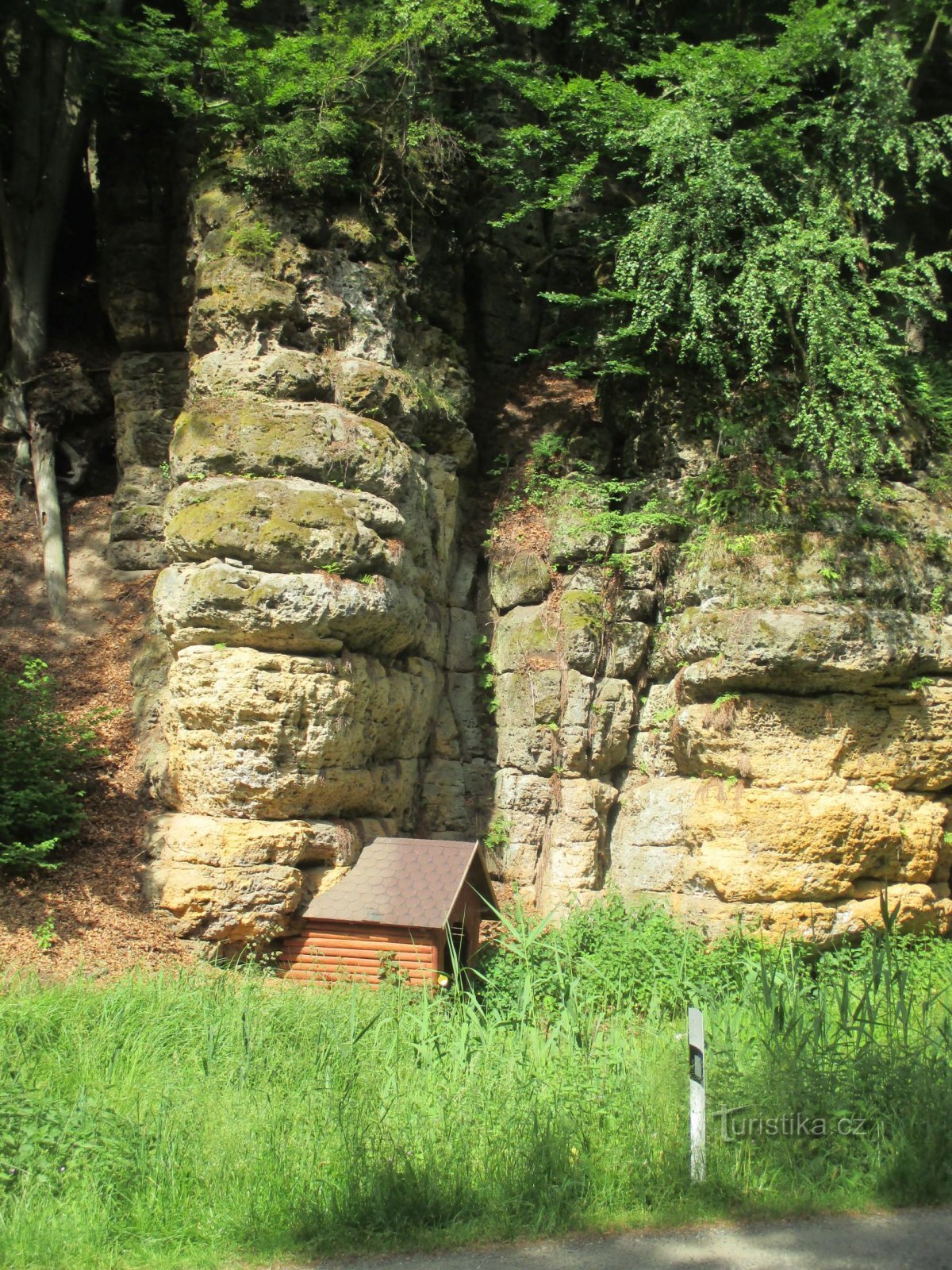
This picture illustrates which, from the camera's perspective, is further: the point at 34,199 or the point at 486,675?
the point at 34,199

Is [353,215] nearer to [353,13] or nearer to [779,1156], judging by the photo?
[353,13]

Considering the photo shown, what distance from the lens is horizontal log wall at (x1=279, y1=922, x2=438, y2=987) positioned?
27.4 ft

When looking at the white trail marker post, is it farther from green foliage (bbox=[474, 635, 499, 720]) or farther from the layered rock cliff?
green foliage (bbox=[474, 635, 499, 720])

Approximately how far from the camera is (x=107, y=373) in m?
13.9

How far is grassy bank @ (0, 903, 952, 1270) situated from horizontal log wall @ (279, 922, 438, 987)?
0.94ft

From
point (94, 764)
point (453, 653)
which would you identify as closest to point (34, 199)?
point (94, 764)

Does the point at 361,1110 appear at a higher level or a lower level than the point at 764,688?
lower

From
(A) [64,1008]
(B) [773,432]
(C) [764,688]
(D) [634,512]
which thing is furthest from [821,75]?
(A) [64,1008]

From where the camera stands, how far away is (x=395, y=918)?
8.45 meters

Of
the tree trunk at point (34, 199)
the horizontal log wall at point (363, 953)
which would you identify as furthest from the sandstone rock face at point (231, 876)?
the tree trunk at point (34, 199)

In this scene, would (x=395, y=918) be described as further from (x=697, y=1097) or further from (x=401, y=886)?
(x=697, y=1097)

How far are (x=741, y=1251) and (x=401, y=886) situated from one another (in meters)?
4.26

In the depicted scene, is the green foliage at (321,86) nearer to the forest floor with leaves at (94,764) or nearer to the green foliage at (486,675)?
the forest floor with leaves at (94,764)

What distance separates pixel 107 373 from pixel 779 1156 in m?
12.3
